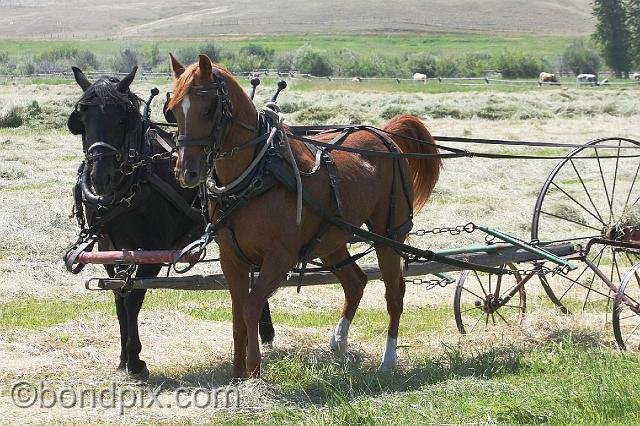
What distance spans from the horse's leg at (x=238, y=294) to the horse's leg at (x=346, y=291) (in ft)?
4.35

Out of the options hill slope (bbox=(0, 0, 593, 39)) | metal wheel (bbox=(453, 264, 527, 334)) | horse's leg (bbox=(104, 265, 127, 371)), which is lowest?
hill slope (bbox=(0, 0, 593, 39))

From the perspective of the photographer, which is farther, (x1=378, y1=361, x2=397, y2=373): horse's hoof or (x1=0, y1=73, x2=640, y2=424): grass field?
(x1=378, y1=361, x2=397, y2=373): horse's hoof

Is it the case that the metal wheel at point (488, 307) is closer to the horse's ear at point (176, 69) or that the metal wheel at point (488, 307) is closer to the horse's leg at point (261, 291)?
the horse's leg at point (261, 291)

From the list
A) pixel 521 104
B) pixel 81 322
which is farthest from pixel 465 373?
pixel 521 104

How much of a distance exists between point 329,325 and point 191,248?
3.14 m

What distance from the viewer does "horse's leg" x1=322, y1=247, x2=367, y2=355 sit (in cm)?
833

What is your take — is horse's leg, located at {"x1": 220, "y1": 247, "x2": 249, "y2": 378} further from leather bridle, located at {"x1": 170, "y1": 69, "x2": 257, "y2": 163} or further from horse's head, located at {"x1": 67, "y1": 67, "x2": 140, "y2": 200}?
horse's head, located at {"x1": 67, "y1": 67, "x2": 140, "y2": 200}

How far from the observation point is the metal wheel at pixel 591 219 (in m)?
9.28

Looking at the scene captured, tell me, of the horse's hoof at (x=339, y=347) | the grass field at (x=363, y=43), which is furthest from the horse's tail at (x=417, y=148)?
the grass field at (x=363, y=43)

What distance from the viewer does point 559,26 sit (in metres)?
121

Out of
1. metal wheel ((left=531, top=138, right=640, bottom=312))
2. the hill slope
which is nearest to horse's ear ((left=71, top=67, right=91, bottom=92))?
metal wheel ((left=531, top=138, right=640, bottom=312))

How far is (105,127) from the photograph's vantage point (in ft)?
24.2

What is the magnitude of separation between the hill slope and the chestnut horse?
343 ft

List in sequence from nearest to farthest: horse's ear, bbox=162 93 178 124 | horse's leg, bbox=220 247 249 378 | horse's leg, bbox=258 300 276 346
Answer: horse's ear, bbox=162 93 178 124, horse's leg, bbox=220 247 249 378, horse's leg, bbox=258 300 276 346
